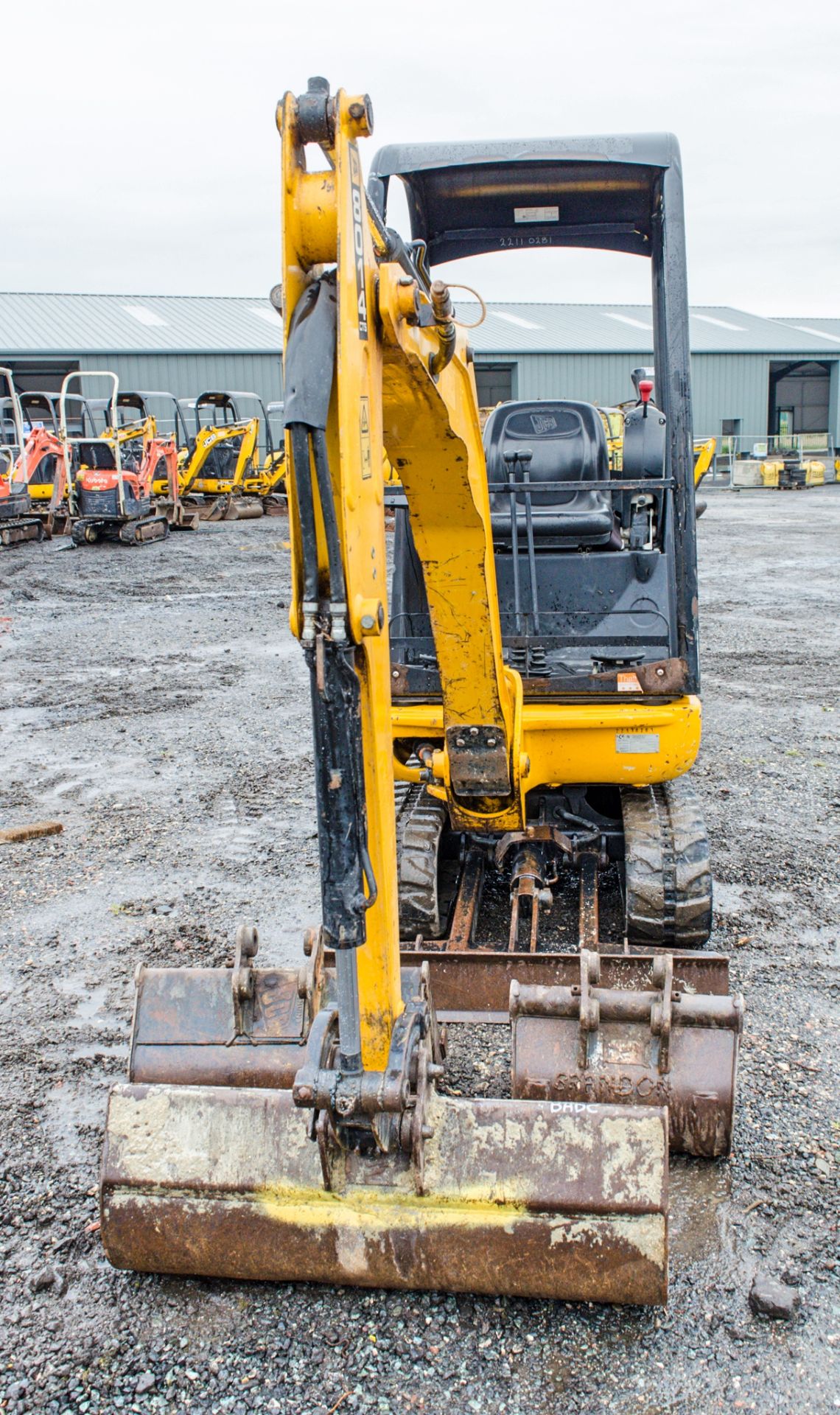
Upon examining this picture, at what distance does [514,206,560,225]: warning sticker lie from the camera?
4574 millimetres

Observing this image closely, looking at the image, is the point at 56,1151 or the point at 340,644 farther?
the point at 56,1151

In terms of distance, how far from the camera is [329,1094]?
234 cm

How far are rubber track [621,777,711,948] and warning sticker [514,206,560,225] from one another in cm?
251

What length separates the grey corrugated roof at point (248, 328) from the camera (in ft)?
108

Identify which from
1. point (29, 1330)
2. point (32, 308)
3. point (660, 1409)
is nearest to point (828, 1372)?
point (660, 1409)

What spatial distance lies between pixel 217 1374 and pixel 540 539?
3597mm

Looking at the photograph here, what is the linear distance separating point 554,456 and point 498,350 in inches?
1277

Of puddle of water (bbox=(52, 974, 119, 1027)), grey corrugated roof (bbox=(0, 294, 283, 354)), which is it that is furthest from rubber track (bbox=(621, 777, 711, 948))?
grey corrugated roof (bbox=(0, 294, 283, 354))

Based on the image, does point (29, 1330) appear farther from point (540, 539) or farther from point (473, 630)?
point (540, 539)

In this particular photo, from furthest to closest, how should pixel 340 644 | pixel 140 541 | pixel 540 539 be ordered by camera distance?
pixel 140 541, pixel 540 539, pixel 340 644

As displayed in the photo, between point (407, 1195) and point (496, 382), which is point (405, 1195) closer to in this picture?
point (407, 1195)

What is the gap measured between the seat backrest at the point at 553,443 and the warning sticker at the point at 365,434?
3174 mm

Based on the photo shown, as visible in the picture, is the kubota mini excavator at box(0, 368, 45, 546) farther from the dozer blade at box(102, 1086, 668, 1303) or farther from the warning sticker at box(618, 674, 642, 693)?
the dozer blade at box(102, 1086, 668, 1303)

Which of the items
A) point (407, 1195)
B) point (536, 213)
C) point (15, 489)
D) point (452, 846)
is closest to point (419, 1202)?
point (407, 1195)
